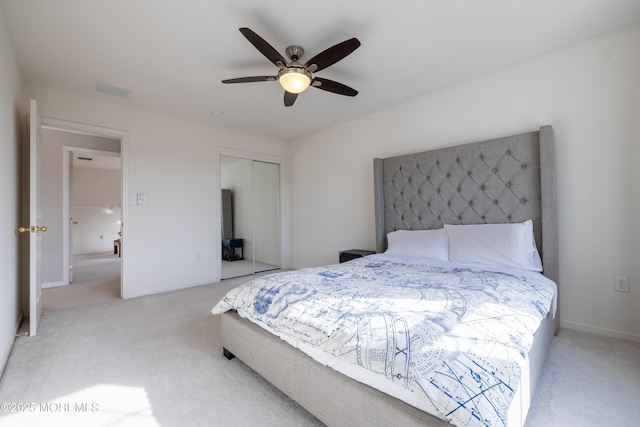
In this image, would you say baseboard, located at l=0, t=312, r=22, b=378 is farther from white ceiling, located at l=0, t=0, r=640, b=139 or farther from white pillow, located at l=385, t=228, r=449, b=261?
white pillow, located at l=385, t=228, r=449, b=261

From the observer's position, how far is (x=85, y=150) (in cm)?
458

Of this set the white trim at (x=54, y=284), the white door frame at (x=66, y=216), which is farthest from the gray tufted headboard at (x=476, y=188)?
the white trim at (x=54, y=284)

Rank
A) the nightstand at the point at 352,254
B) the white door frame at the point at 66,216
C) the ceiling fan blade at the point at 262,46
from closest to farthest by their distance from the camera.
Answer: the ceiling fan blade at the point at 262,46 → the nightstand at the point at 352,254 → the white door frame at the point at 66,216

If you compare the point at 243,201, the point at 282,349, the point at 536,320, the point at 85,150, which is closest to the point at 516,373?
the point at 536,320

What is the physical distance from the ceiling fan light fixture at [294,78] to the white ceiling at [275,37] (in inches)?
12.5

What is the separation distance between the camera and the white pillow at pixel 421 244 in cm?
279

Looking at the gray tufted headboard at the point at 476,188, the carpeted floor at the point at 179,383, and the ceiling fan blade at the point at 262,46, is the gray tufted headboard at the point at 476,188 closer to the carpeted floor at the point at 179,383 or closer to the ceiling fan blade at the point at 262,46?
the carpeted floor at the point at 179,383

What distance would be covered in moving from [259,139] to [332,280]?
3.63 m

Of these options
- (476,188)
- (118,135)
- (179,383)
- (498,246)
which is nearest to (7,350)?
(179,383)

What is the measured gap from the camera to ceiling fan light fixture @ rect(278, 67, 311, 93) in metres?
2.13

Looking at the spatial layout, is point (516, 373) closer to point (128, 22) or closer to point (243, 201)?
point (128, 22)

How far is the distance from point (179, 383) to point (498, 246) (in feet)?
8.50

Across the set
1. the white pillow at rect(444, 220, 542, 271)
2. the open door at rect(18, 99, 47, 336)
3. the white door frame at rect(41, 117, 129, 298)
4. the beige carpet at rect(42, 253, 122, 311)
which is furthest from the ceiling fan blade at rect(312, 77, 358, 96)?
the beige carpet at rect(42, 253, 122, 311)

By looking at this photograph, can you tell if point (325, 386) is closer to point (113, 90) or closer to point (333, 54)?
point (333, 54)
